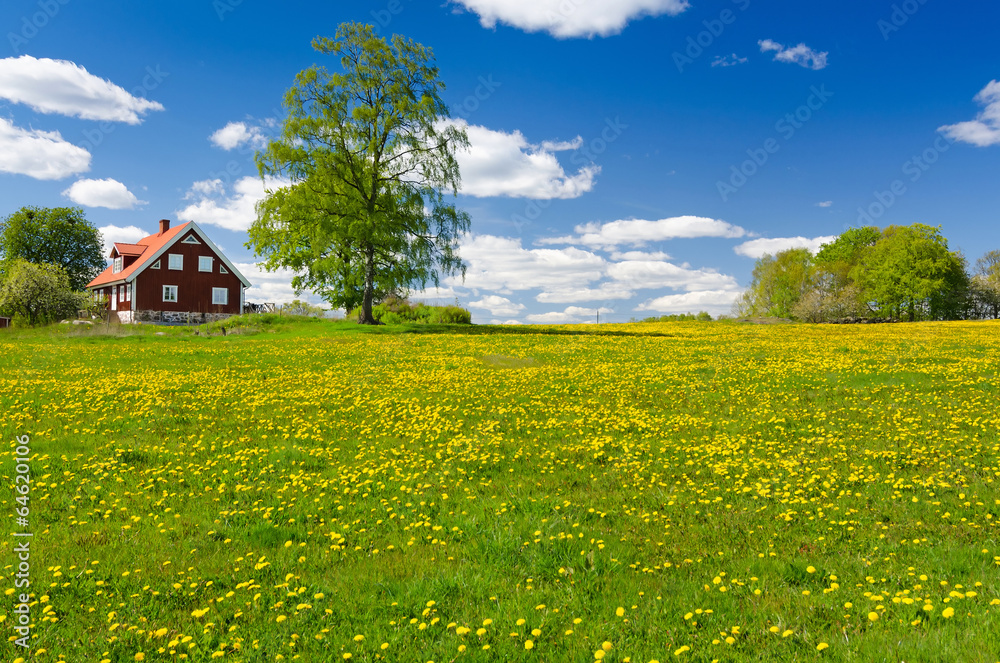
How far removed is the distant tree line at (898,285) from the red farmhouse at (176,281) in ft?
260

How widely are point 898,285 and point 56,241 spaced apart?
121473 mm

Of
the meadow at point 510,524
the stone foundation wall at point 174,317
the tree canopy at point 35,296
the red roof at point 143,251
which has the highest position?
the red roof at point 143,251

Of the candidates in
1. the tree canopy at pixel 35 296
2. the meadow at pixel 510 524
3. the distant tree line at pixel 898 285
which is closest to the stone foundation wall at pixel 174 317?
the tree canopy at pixel 35 296

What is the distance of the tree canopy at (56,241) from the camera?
79.1 metres

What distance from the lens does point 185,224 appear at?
62.6 meters

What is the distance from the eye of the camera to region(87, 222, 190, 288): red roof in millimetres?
60062

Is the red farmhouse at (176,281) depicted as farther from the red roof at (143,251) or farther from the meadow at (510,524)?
the meadow at (510,524)

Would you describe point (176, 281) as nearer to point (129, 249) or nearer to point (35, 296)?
point (129, 249)

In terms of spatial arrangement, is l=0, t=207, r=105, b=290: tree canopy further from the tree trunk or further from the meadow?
the meadow

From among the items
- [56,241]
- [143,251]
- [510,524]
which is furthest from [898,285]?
Answer: [56,241]

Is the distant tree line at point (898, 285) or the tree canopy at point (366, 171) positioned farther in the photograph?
the distant tree line at point (898, 285)

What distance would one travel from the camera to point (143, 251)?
6600 cm

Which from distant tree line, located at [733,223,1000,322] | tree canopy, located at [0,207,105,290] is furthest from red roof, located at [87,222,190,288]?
distant tree line, located at [733,223,1000,322]

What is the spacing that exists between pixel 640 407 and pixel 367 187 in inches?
1511
